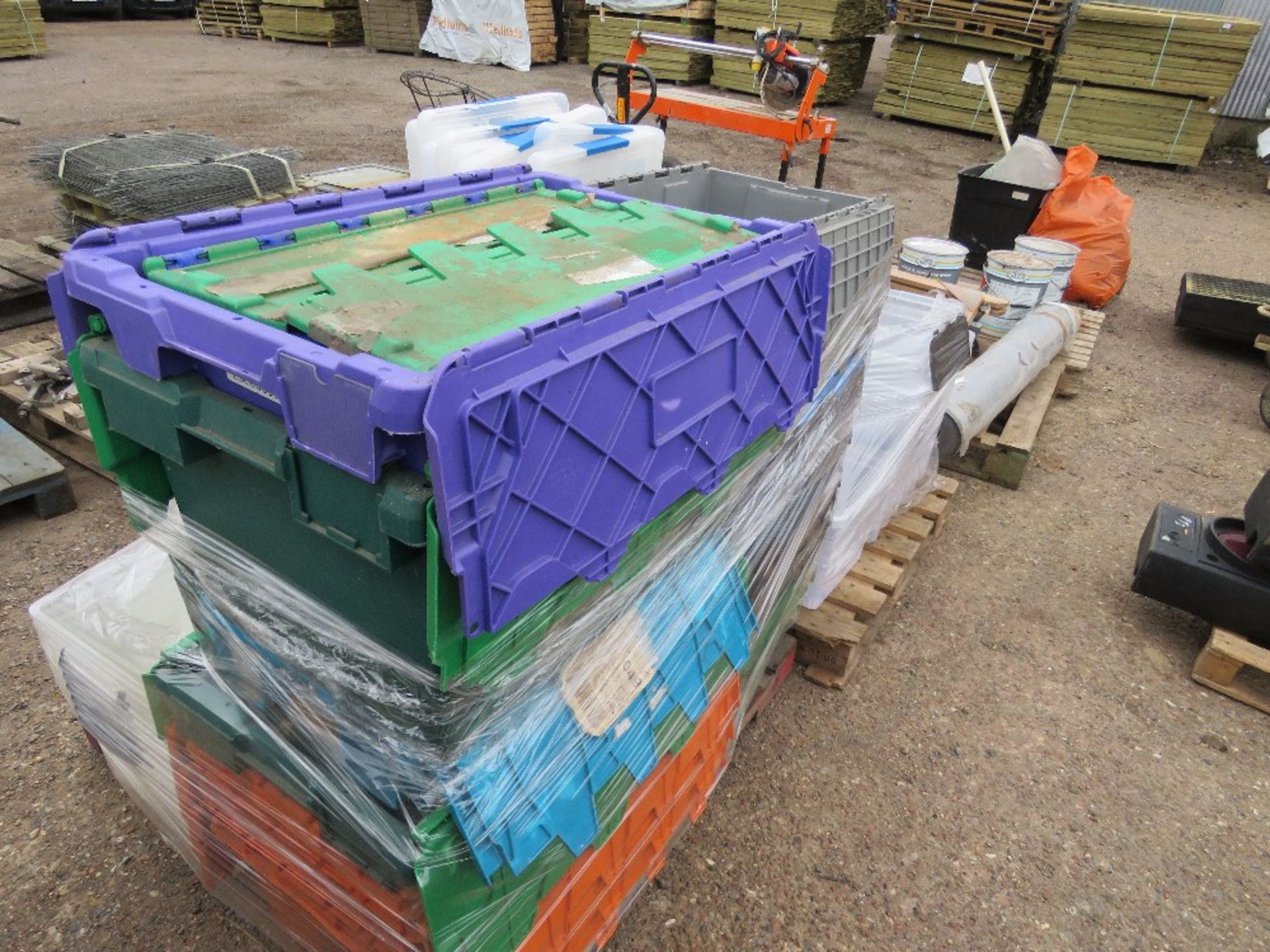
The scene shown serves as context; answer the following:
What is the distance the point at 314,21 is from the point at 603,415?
59.7 ft

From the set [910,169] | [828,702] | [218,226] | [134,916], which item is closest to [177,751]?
[134,916]

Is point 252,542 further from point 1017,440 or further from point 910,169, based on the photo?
point 910,169

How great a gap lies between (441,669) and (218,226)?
1.07m

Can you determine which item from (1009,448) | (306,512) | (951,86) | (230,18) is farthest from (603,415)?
(230,18)

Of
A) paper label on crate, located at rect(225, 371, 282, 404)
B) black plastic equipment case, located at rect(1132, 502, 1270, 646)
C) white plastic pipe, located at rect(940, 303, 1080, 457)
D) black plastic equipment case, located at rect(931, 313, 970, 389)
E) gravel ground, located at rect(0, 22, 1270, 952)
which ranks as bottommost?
gravel ground, located at rect(0, 22, 1270, 952)

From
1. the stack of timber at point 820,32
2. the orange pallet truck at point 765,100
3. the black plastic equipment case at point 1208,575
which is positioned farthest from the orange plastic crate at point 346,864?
the stack of timber at point 820,32

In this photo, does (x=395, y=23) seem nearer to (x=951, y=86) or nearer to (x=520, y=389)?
(x=951, y=86)

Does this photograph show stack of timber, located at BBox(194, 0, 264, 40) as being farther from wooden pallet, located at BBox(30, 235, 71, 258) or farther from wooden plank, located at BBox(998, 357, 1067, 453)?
wooden plank, located at BBox(998, 357, 1067, 453)

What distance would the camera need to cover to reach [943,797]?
2764mm

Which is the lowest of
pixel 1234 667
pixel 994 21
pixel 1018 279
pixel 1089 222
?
pixel 1234 667

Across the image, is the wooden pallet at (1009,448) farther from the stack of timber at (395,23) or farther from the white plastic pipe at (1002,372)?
the stack of timber at (395,23)

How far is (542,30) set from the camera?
15.2 meters

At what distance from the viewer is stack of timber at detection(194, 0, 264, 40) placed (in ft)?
55.0

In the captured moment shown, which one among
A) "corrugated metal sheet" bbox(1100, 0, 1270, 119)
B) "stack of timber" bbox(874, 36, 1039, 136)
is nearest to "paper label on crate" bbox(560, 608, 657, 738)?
"stack of timber" bbox(874, 36, 1039, 136)
